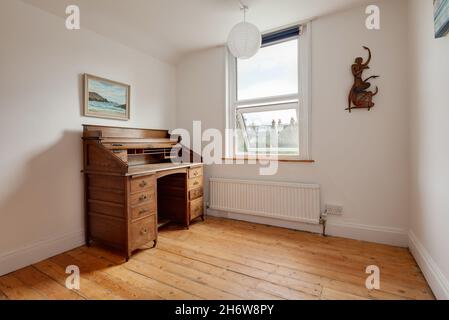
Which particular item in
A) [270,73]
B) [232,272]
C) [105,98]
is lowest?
[232,272]

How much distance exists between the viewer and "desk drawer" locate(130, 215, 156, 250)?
2080mm

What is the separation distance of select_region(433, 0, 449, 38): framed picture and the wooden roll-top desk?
2420mm

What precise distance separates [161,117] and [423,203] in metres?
3.21

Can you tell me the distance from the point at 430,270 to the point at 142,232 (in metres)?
2.39

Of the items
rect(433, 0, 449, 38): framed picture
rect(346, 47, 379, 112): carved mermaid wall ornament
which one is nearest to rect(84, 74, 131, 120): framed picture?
rect(346, 47, 379, 112): carved mermaid wall ornament

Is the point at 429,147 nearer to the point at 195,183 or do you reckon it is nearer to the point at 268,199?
the point at 268,199

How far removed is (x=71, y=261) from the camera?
6.68 feet

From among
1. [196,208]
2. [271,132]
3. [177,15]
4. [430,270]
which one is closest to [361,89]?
[271,132]

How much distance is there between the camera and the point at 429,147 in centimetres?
166

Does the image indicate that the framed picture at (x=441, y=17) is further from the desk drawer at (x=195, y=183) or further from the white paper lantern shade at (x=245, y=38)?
the desk drawer at (x=195, y=183)

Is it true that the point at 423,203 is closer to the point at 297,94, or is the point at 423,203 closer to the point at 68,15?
the point at 297,94

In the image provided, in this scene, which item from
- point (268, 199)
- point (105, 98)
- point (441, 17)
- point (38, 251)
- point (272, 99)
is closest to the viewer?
point (441, 17)

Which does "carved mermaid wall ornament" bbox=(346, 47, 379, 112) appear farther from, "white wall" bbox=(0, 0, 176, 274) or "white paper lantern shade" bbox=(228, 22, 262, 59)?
"white wall" bbox=(0, 0, 176, 274)

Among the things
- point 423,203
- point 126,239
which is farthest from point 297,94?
point 126,239
